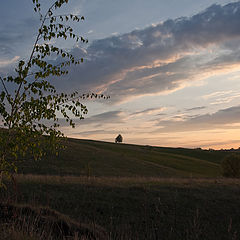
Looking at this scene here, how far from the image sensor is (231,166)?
47.7 metres

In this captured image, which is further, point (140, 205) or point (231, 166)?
point (231, 166)

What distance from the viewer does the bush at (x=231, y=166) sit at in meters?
47.2

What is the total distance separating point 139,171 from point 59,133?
43045mm

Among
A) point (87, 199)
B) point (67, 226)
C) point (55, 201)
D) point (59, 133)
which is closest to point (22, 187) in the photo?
point (55, 201)

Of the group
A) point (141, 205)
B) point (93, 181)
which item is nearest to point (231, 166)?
point (93, 181)

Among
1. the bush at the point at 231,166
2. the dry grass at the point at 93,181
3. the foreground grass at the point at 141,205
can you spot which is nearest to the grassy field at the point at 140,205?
the foreground grass at the point at 141,205

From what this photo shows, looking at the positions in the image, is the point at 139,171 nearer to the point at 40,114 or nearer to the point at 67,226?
the point at 67,226

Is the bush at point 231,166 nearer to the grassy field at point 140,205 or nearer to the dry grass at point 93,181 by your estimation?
the dry grass at point 93,181

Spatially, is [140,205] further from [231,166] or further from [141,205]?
[231,166]

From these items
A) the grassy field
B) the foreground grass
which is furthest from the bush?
the foreground grass

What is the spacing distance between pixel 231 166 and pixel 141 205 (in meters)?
34.8

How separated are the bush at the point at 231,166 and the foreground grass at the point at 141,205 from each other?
86.2 ft

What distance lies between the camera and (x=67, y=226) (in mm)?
10969

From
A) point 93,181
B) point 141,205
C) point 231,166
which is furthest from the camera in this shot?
point 231,166
